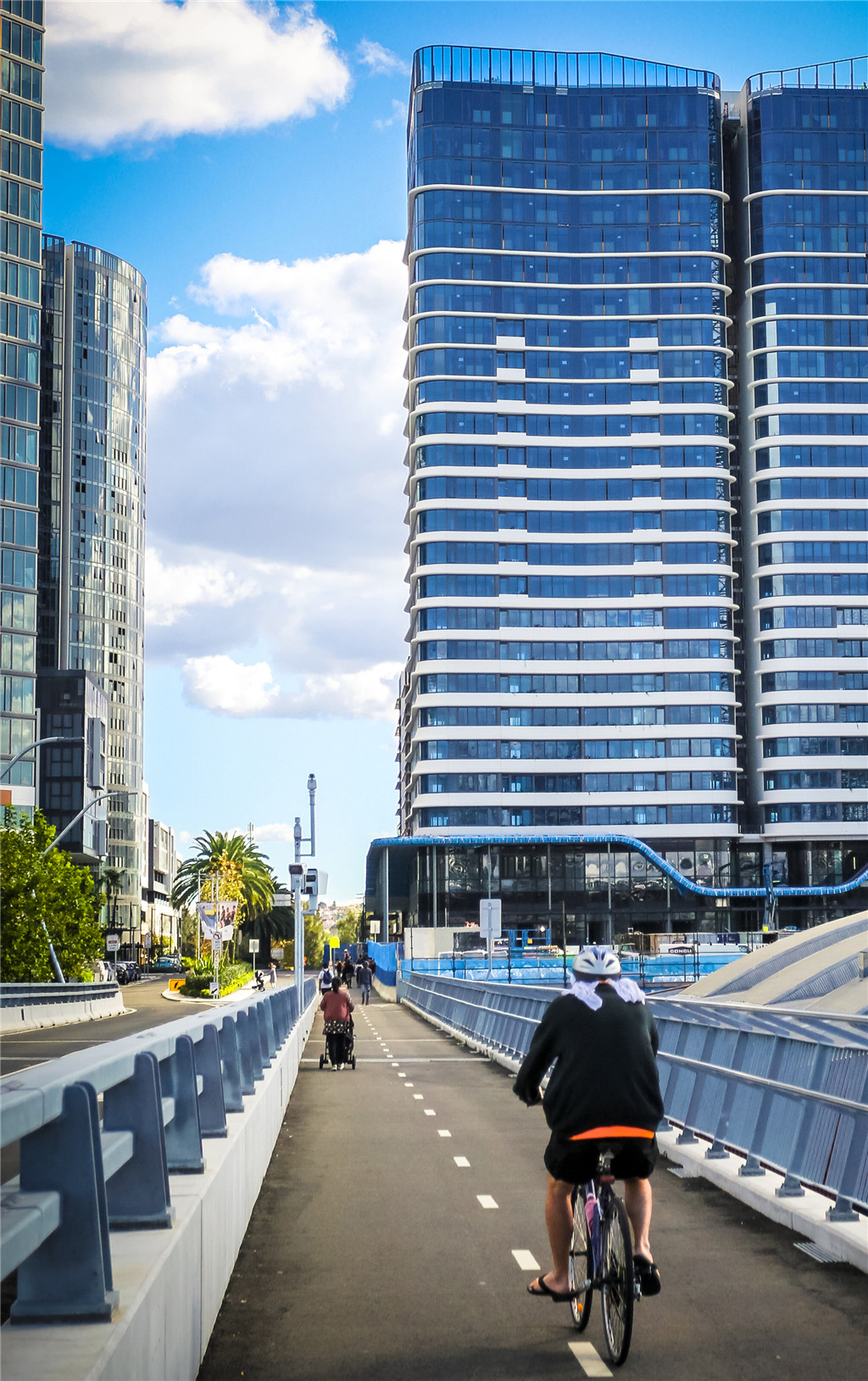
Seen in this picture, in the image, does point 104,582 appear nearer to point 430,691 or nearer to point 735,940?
point 430,691

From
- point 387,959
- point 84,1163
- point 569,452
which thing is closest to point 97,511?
point 569,452

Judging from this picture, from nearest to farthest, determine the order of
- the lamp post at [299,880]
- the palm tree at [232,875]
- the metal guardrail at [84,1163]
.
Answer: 1. the metal guardrail at [84,1163]
2. the lamp post at [299,880]
3. the palm tree at [232,875]

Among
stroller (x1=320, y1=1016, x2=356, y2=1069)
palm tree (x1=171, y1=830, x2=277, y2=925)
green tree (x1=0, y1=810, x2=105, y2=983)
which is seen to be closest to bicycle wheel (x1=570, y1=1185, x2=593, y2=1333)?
stroller (x1=320, y1=1016, x2=356, y2=1069)

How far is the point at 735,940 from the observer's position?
100m

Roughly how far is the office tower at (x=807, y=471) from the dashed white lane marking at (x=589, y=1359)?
106893 millimetres

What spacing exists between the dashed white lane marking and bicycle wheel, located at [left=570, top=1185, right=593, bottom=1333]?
0.59 feet

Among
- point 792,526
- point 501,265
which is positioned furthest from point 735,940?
point 501,265

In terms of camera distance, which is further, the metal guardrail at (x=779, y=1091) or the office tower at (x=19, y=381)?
the office tower at (x=19, y=381)

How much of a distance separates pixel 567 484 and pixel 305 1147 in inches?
4029

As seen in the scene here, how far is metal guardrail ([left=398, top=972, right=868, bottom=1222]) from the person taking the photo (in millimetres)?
9977

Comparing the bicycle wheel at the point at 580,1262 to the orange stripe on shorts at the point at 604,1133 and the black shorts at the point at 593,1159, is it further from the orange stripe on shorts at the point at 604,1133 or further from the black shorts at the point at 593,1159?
the orange stripe on shorts at the point at 604,1133

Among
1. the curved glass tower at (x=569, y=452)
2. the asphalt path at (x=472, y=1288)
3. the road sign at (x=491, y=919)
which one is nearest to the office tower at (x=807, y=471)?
the curved glass tower at (x=569, y=452)

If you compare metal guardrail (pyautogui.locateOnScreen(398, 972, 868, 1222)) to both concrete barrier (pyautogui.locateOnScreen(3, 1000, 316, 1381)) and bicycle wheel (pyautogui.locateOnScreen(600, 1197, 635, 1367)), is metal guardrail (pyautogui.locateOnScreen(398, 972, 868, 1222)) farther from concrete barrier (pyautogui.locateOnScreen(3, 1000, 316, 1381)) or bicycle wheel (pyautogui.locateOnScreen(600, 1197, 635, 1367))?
concrete barrier (pyautogui.locateOnScreen(3, 1000, 316, 1381))

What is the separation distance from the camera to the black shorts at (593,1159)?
275 inches
